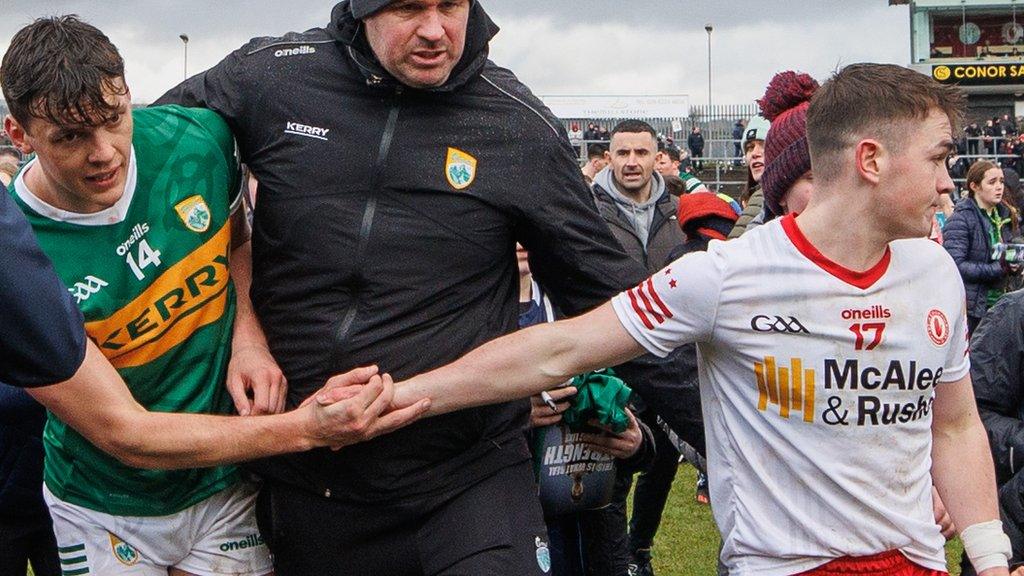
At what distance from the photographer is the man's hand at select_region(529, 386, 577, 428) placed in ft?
15.3

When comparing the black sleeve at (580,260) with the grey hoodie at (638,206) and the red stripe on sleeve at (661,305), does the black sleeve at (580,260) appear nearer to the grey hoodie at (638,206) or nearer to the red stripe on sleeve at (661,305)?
the red stripe on sleeve at (661,305)

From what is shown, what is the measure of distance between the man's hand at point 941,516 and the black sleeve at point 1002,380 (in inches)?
25.2

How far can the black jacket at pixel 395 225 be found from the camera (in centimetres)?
371

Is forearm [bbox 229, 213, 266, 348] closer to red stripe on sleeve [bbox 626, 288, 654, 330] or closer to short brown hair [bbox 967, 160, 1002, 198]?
red stripe on sleeve [bbox 626, 288, 654, 330]

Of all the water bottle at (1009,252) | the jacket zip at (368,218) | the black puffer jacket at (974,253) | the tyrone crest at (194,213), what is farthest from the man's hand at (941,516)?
the black puffer jacket at (974,253)

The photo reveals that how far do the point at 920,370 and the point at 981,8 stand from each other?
6068 centimetres

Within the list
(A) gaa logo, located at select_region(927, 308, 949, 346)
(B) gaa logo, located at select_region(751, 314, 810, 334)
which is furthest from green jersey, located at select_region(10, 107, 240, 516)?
(A) gaa logo, located at select_region(927, 308, 949, 346)

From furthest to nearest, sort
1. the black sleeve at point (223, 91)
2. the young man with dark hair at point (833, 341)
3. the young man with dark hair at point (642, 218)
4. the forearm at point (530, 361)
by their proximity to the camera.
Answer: the young man with dark hair at point (642, 218) → the black sleeve at point (223, 91) → the forearm at point (530, 361) → the young man with dark hair at point (833, 341)

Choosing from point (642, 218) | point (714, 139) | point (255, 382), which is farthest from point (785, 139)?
point (714, 139)

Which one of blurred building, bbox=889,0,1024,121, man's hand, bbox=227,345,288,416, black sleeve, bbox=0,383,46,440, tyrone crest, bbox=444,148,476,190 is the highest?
blurred building, bbox=889,0,1024,121

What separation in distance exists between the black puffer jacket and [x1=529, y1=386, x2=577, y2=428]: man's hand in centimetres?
732

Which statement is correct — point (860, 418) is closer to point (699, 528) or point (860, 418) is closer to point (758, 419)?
point (758, 419)

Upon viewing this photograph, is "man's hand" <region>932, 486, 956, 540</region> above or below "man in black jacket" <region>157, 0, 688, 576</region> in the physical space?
below

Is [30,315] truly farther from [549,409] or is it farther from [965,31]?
[965,31]
